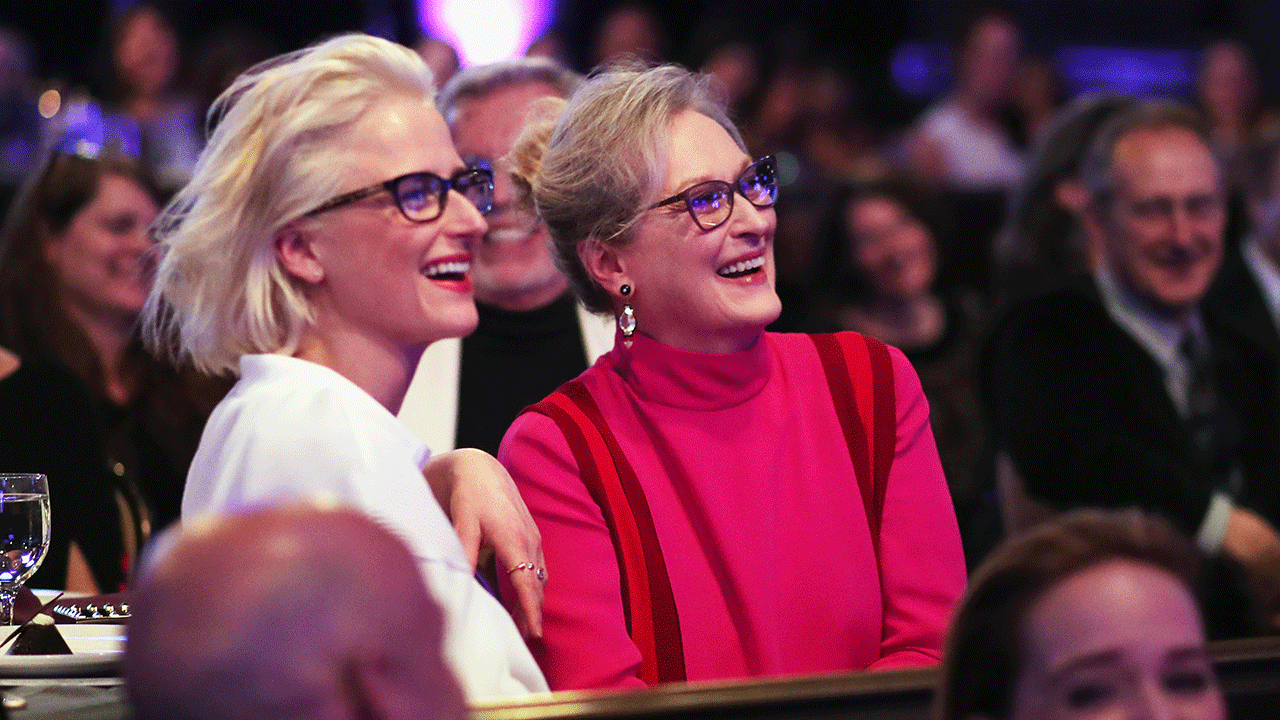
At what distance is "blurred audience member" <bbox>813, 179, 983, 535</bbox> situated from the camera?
455 cm

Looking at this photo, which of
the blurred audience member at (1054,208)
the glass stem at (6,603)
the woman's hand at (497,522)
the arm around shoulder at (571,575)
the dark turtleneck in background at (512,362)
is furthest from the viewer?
the blurred audience member at (1054,208)

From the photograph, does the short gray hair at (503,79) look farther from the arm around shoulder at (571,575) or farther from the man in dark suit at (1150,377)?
the man in dark suit at (1150,377)

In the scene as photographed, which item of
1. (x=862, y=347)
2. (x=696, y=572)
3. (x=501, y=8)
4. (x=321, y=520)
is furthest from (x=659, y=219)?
(x=501, y=8)

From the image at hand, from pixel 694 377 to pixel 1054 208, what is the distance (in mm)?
2450

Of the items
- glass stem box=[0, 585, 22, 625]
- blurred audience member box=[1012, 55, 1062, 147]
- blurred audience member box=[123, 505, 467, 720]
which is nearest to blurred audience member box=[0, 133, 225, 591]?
glass stem box=[0, 585, 22, 625]

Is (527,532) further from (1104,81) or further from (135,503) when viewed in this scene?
(1104,81)

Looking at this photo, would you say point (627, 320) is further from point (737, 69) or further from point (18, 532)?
point (737, 69)

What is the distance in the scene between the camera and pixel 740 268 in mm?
2076

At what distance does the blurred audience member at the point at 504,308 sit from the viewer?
2.78 meters

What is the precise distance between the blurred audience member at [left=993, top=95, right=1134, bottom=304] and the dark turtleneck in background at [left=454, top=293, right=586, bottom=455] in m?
1.67


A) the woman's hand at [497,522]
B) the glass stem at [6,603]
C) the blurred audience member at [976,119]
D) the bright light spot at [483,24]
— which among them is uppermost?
the bright light spot at [483,24]

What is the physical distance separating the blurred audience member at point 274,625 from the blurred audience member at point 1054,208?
346 cm

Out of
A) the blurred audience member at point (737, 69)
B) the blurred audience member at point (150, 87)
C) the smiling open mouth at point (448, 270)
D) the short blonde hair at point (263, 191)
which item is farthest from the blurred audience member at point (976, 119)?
the short blonde hair at point (263, 191)

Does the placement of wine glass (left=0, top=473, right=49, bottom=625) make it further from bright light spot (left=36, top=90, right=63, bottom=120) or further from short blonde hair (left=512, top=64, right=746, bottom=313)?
bright light spot (left=36, top=90, right=63, bottom=120)
